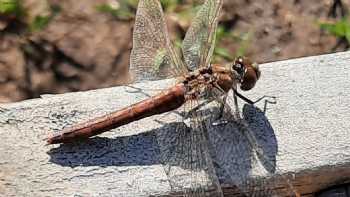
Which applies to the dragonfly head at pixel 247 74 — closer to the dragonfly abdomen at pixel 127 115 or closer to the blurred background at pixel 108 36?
the dragonfly abdomen at pixel 127 115

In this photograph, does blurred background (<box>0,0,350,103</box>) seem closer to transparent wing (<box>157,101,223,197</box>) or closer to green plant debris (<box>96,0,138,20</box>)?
green plant debris (<box>96,0,138,20</box>)

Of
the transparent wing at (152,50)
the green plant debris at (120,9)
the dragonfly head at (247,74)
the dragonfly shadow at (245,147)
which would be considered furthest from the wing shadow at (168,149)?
the green plant debris at (120,9)

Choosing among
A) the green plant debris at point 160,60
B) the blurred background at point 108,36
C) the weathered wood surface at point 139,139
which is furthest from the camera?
the blurred background at point 108,36

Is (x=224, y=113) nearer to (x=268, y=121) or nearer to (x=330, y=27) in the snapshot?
(x=268, y=121)

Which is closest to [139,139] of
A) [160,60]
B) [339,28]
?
[160,60]

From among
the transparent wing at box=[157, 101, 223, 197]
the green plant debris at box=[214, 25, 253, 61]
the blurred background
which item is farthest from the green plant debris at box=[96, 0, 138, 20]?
the transparent wing at box=[157, 101, 223, 197]

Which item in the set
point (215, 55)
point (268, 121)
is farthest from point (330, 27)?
point (268, 121)

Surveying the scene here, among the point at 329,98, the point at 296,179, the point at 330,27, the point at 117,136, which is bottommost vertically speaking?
the point at 296,179
